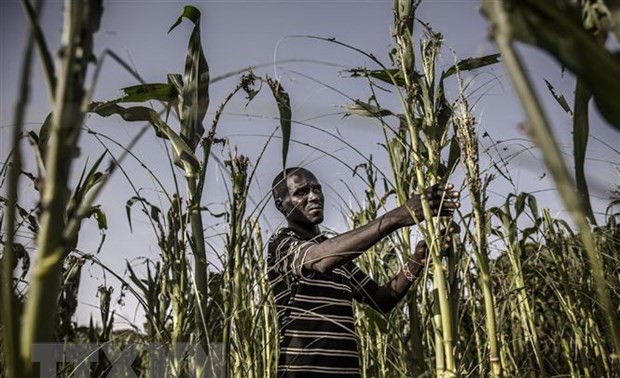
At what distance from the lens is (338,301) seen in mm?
2279

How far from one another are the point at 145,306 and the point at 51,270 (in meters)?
1.00

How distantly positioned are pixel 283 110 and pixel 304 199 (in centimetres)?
94

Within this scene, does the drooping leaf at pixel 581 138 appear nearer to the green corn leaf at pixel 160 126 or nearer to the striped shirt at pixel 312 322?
the green corn leaf at pixel 160 126

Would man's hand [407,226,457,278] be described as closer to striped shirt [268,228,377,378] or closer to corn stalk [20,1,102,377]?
A: striped shirt [268,228,377,378]

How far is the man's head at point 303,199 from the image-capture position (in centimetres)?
239

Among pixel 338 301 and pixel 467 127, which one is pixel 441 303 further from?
pixel 338 301

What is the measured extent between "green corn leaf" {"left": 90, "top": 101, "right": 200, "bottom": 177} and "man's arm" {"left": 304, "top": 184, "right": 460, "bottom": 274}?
0.49 meters

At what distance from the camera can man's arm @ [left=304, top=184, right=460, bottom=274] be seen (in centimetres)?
133

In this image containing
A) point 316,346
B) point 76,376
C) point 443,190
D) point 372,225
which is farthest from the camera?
point 76,376

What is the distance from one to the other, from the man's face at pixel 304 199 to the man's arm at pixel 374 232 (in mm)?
421

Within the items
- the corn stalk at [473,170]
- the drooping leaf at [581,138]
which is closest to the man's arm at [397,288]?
the corn stalk at [473,170]

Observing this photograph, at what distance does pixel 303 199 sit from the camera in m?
2.42

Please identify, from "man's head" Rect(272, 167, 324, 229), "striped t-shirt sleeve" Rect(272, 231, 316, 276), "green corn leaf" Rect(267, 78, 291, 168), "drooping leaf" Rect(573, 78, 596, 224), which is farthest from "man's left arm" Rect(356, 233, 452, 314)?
"drooping leaf" Rect(573, 78, 596, 224)

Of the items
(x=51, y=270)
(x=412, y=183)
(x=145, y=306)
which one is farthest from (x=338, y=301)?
(x=51, y=270)
